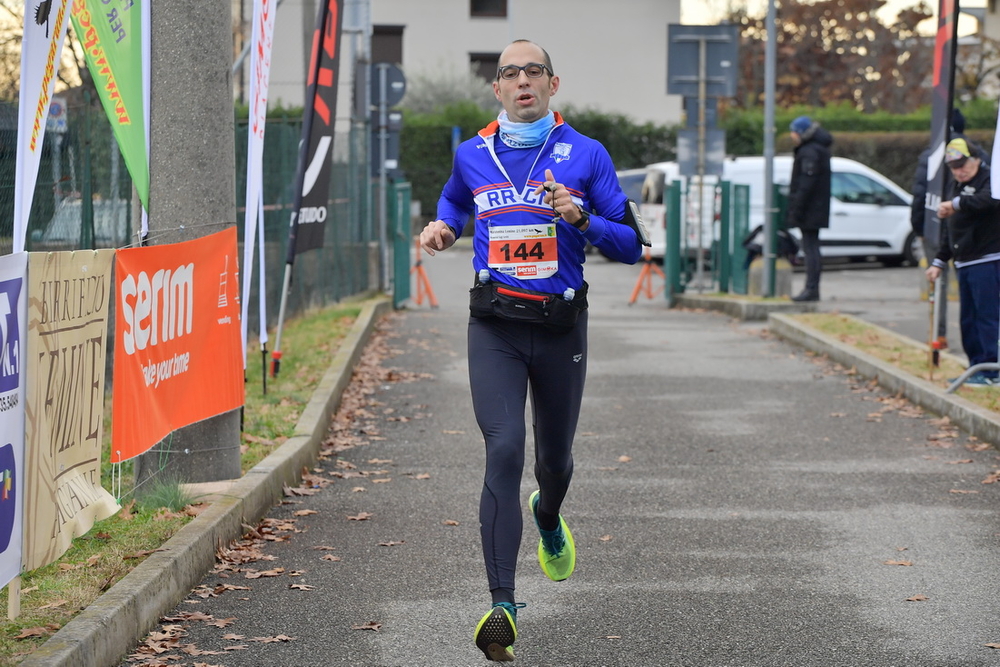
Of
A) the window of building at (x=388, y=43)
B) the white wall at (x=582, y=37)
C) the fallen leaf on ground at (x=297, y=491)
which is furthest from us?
the window of building at (x=388, y=43)

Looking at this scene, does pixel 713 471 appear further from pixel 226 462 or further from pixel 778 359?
pixel 778 359

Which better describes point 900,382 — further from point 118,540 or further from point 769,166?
point 769,166

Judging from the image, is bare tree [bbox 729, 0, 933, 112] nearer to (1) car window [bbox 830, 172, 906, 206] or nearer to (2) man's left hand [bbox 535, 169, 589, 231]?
(1) car window [bbox 830, 172, 906, 206]

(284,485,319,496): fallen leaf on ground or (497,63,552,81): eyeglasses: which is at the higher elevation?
(497,63,552,81): eyeglasses

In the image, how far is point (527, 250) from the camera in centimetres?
499

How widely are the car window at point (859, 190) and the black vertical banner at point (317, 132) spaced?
16591 mm

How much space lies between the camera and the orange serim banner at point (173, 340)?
588 cm

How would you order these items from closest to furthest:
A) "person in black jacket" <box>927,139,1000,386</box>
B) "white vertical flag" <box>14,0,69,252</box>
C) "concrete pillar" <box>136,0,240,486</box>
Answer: "white vertical flag" <box>14,0,69,252</box>
"concrete pillar" <box>136,0,240,486</box>
"person in black jacket" <box>927,139,1000,386</box>

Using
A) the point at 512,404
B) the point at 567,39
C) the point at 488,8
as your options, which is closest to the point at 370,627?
the point at 512,404

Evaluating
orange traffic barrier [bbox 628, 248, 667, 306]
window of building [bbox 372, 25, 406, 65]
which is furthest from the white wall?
orange traffic barrier [bbox 628, 248, 667, 306]

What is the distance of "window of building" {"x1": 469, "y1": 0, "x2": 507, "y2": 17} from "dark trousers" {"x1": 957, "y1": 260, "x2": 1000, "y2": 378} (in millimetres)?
42427

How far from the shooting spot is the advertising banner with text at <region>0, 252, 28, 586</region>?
4.42 meters

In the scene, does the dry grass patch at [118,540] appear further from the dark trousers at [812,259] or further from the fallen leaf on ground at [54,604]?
the dark trousers at [812,259]

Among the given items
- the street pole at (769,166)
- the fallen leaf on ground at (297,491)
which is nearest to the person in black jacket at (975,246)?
the fallen leaf on ground at (297,491)
